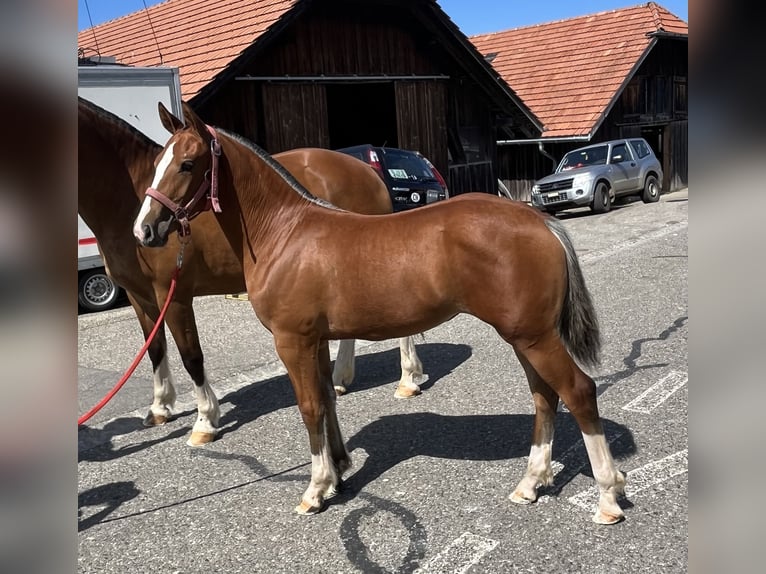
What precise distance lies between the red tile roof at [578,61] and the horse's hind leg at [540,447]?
18.5 meters

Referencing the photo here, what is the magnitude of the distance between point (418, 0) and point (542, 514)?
13291 mm

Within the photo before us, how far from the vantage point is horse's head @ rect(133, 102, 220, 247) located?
3207 mm

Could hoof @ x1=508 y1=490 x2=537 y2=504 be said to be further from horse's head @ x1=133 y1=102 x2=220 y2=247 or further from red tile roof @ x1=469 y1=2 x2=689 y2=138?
red tile roof @ x1=469 y1=2 x2=689 y2=138

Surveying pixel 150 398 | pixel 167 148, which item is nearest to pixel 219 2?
pixel 150 398

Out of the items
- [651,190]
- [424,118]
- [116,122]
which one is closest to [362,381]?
[116,122]

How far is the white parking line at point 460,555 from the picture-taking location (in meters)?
2.83

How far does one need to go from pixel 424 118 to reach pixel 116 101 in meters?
7.87

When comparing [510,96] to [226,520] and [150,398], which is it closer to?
[150,398]

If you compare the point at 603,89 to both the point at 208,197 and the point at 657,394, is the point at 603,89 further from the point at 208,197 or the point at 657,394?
the point at 208,197

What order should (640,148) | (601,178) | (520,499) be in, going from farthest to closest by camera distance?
(640,148), (601,178), (520,499)

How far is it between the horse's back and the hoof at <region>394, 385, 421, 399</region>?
1.64m

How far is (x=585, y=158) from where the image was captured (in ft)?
62.0

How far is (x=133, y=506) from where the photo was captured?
3.71 meters

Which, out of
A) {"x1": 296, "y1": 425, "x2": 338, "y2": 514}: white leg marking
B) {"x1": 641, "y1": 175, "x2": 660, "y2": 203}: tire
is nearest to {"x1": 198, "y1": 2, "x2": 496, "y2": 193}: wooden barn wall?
{"x1": 641, "y1": 175, "x2": 660, "y2": 203}: tire
